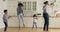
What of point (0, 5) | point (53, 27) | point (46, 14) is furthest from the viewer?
point (53, 27)

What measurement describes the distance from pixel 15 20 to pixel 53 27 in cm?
315

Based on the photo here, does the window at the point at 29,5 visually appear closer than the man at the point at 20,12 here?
No

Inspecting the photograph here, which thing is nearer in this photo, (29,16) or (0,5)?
(0,5)

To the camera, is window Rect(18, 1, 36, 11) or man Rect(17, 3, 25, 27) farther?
window Rect(18, 1, 36, 11)

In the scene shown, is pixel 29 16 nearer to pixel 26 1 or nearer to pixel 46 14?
pixel 26 1

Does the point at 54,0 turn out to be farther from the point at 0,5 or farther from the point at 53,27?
the point at 0,5

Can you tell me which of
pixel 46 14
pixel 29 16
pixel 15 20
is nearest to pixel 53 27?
pixel 29 16

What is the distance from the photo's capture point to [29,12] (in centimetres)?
1602

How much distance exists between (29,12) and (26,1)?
0.94 metres

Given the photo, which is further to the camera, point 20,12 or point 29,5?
point 29,5

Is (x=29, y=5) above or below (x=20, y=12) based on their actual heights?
above

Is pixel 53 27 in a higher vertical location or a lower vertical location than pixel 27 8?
lower

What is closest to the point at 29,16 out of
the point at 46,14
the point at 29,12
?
the point at 29,12

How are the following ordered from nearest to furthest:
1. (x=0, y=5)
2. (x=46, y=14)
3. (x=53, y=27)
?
(x=46, y=14) < (x=0, y=5) < (x=53, y=27)
